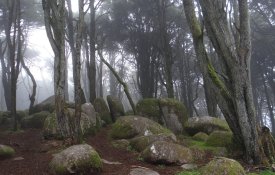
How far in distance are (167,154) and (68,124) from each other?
4.28m

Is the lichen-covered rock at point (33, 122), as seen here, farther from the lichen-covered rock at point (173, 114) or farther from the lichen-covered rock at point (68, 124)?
the lichen-covered rock at point (173, 114)

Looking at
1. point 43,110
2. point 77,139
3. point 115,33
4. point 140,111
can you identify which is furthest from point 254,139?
point 115,33

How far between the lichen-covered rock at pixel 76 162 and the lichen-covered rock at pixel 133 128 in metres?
5.11

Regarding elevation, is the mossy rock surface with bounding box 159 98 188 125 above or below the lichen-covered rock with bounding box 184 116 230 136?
above

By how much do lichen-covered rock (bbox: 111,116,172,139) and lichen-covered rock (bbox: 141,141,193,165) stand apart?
134 inches

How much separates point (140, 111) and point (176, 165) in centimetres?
787

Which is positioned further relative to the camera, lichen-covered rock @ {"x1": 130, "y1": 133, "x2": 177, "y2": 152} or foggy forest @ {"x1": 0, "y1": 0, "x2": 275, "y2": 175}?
lichen-covered rock @ {"x1": 130, "y1": 133, "x2": 177, "y2": 152}

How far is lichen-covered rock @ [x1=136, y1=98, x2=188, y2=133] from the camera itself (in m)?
17.4

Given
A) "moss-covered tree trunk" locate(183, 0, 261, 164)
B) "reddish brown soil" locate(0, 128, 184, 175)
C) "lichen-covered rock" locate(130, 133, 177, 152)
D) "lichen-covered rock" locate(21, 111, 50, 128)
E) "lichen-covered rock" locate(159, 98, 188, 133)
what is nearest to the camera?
"reddish brown soil" locate(0, 128, 184, 175)

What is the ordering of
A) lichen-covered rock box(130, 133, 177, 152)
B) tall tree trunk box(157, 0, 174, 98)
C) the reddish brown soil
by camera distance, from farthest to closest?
1. tall tree trunk box(157, 0, 174, 98)
2. lichen-covered rock box(130, 133, 177, 152)
3. the reddish brown soil

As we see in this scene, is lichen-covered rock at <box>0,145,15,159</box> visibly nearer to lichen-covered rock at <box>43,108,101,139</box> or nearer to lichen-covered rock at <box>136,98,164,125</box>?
lichen-covered rock at <box>43,108,101,139</box>

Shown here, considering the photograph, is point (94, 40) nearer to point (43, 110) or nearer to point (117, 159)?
point (43, 110)

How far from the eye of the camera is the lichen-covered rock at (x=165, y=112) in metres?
17.4

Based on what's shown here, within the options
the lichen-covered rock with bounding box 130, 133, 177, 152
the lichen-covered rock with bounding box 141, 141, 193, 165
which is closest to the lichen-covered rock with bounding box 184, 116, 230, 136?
the lichen-covered rock with bounding box 130, 133, 177, 152
